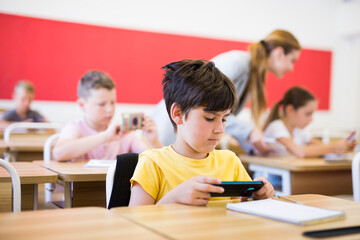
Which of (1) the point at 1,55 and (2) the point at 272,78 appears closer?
(1) the point at 1,55

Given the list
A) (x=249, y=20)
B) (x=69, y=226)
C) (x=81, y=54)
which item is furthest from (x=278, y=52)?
(x=249, y=20)

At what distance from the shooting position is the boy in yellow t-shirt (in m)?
1.30

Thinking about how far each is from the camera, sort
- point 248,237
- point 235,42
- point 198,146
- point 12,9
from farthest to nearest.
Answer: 1. point 235,42
2. point 12,9
3. point 198,146
4. point 248,237

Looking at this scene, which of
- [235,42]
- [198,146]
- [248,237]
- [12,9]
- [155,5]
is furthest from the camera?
[235,42]

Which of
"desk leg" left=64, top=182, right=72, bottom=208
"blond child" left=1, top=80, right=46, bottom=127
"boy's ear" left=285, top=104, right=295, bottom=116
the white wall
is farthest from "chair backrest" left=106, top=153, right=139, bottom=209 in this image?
the white wall

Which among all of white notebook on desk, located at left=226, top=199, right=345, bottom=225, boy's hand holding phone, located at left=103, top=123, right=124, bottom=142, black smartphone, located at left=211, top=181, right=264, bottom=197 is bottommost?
white notebook on desk, located at left=226, top=199, right=345, bottom=225

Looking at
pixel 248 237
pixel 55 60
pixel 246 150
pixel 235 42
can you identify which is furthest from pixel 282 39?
pixel 235 42

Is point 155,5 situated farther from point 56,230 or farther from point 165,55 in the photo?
point 56,230

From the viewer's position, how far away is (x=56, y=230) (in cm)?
81

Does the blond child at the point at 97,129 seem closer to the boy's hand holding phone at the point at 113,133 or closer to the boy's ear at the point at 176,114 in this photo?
the boy's hand holding phone at the point at 113,133

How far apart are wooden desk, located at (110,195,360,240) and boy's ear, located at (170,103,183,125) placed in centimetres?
36

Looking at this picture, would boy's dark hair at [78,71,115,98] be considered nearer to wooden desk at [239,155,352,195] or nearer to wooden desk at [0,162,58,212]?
wooden desk at [0,162,58,212]

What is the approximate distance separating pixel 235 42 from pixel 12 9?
3446 millimetres

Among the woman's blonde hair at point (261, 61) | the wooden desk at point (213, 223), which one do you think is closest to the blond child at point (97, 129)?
the woman's blonde hair at point (261, 61)
